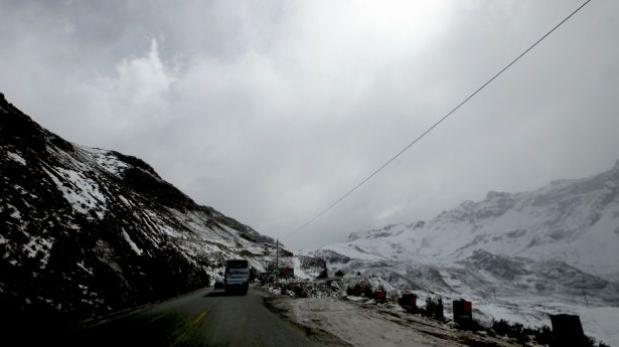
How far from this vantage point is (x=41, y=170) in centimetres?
2181

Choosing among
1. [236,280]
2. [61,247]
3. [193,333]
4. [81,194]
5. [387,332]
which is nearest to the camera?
[193,333]

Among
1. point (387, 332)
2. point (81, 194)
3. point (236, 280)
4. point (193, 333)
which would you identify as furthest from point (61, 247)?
point (387, 332)

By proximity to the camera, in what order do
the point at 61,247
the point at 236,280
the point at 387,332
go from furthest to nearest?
the point at 236,280 → the point at 61,247 → the point at 387,332

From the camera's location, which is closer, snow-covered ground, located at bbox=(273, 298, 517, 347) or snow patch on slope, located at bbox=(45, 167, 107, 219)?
snow-covered ground, located at bbox=(273, 298, 517, 347)

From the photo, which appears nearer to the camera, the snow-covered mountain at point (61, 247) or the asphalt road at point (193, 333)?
the asphalt road at point (193, 333)

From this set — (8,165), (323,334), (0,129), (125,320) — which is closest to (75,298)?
(125,320)

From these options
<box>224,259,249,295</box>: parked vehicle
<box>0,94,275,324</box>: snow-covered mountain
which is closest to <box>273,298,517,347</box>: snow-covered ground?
<box>0,94,275,324</box>: snow-covered mountain

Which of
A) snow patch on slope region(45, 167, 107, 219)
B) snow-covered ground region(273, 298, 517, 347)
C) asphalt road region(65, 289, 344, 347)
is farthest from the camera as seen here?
snow patch on slope region(45, 167, 107, 219)

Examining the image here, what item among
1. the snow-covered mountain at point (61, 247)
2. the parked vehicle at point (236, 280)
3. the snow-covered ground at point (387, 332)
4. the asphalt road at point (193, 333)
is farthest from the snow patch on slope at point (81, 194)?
the snow-covered ground at point (387, 332)

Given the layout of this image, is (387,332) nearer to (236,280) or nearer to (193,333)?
(193,333)

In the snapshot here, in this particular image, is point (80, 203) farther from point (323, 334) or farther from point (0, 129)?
point (323, 334)

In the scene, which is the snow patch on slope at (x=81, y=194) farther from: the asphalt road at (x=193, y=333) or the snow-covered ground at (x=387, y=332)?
the snow-covered ground at (x=387, y=332)

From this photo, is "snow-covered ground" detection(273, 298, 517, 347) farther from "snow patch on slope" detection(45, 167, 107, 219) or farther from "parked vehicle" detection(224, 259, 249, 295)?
"snow patch on slope" detection(45, 167, 107, 219)

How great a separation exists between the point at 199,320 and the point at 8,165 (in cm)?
1572
